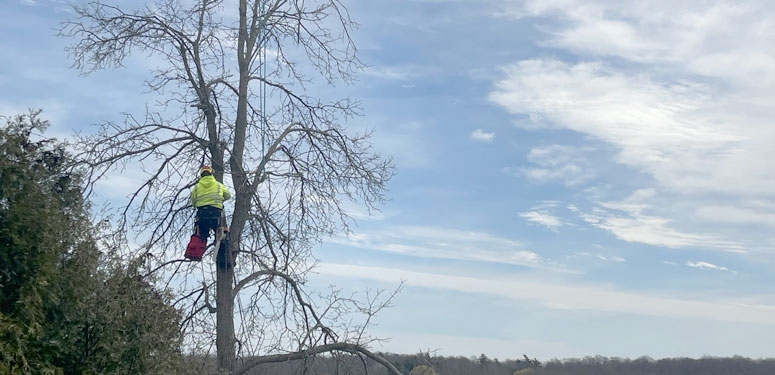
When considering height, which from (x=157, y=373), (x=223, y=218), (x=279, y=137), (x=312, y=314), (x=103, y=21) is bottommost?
(x=157, y=373)

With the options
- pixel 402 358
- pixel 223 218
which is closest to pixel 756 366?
pixel 402 358

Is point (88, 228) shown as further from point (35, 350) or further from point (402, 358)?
point (402, 358)

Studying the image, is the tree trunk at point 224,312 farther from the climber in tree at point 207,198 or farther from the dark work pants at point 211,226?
the climber in tree at point 207,198

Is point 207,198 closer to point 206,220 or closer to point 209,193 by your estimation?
point 209,193

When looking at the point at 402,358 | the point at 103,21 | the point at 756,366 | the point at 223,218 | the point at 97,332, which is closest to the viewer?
the point at 97,332

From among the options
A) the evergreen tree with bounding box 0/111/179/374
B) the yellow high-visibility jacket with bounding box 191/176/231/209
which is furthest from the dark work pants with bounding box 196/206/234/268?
the evergreen tree with bounding box 0/111/179/374

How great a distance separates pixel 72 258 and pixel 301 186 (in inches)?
202

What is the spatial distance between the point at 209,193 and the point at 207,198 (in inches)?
3.0

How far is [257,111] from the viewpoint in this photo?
12773mm

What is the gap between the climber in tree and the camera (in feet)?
37.0

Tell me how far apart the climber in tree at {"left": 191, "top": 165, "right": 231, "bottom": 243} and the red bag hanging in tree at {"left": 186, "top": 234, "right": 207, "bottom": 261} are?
0.44ft

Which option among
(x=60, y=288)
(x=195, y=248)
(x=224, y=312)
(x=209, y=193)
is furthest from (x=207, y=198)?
(x=60, y=288)

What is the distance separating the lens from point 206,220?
11.5 meters

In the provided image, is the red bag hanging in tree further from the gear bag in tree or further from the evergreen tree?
the evergreen tree
